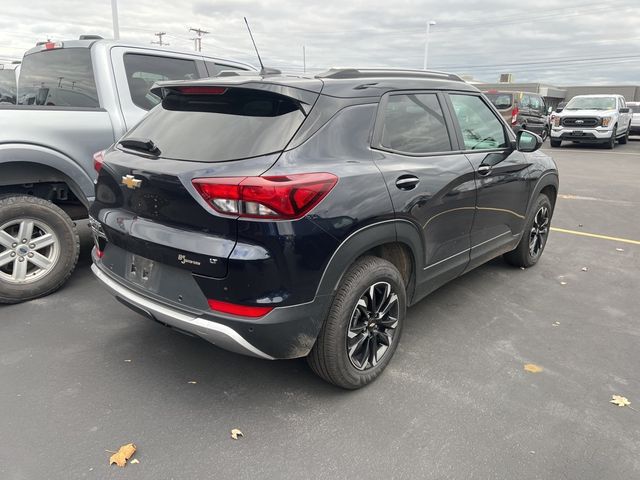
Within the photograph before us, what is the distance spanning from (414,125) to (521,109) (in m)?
17.7

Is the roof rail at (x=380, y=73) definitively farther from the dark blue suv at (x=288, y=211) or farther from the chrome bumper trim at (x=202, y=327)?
the chrome bumper trim at (x=202, y=327)

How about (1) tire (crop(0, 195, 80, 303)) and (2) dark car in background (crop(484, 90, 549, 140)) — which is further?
(2) dark car in background (crop(484, 90, 549, 140))

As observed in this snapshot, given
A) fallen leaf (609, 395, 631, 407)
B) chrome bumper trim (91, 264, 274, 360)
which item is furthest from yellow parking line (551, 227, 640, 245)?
chrome bumper trim (91, 264, 274, 360)

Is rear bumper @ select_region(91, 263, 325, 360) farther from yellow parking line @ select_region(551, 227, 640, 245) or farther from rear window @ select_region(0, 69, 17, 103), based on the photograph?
yellow parking line @ select_region(551, 227, 640, 245)

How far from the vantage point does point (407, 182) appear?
2.99 m

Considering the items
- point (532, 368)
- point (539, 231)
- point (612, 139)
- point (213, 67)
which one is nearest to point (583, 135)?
point (612, 139)

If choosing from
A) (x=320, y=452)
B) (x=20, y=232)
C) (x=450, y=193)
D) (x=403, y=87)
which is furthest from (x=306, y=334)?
(x=20, y=232)

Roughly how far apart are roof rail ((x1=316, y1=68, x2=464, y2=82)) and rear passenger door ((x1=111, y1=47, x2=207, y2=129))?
2136mm

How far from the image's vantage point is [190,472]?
2.35 m

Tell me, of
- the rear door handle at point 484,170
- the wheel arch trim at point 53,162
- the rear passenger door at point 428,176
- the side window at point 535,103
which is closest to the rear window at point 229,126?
the rear passenger door at point 428,176

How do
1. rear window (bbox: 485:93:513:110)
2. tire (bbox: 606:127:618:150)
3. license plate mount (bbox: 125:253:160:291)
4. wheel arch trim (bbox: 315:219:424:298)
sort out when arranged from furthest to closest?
tire (bbox: 606:127:618:150) → rear window (bbox: 485:93:513:110) → license plate mount (bbox: 125:253:160:291) → wheel arch trim (bbox: 315:219:424:298)

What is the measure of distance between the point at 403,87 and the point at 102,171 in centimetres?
195

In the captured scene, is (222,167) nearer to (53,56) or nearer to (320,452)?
(320,452)

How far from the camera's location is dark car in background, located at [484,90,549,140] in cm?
1758
